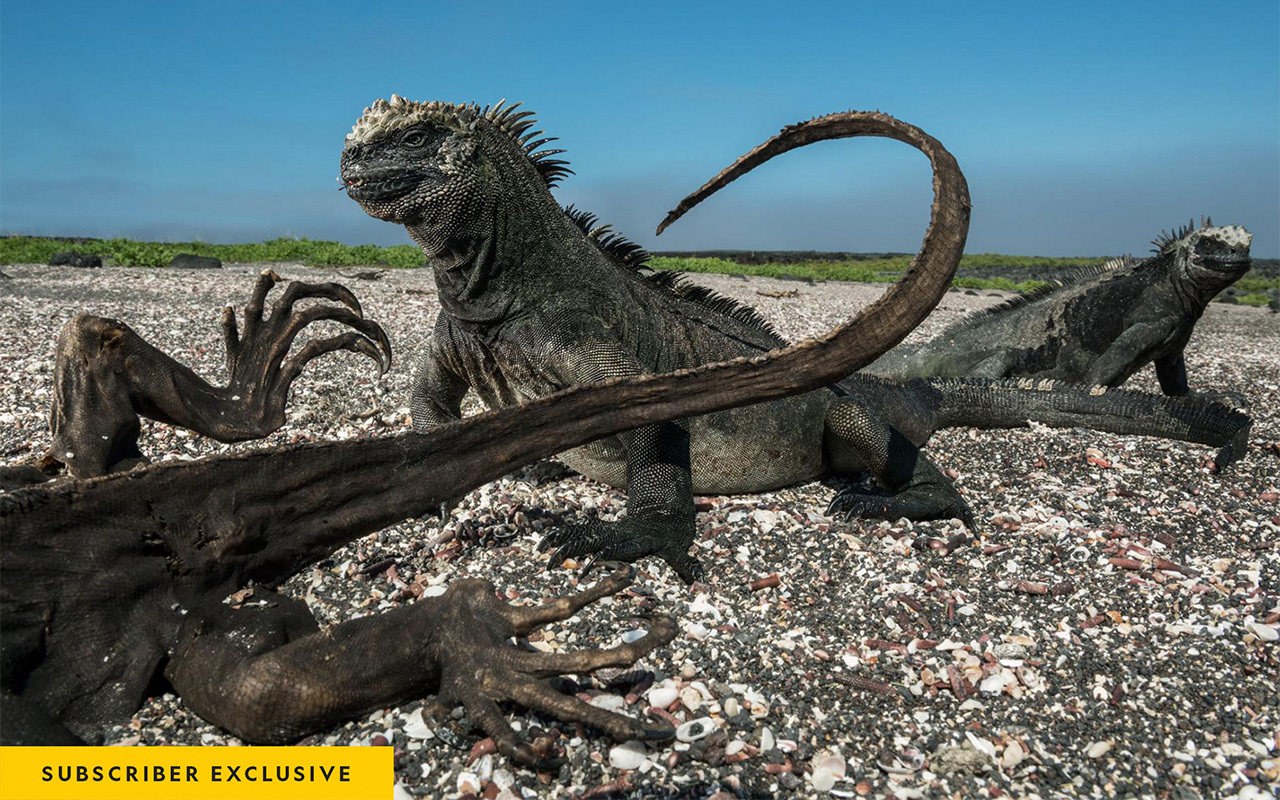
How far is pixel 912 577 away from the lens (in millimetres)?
3492

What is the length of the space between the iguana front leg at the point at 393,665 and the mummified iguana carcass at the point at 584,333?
3.55ft

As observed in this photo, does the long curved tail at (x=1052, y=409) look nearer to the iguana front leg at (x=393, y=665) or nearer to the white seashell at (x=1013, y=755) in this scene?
the white seashell at (x=1013, y=755)

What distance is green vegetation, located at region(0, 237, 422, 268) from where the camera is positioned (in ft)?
51.4

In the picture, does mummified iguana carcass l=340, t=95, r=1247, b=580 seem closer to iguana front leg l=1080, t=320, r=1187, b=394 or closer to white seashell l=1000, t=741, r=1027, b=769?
white seashell l=1000, t=741, r=1027, b=769

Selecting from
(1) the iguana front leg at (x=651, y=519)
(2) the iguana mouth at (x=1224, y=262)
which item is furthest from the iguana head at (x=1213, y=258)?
(1) the iguana front leg at (x=651, y=519)

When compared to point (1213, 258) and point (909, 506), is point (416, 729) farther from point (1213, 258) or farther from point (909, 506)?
point (1213, 258)

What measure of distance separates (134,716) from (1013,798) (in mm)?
2315

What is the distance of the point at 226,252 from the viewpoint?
20.1 metres

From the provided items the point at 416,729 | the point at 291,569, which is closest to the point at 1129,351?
the point at 416,729

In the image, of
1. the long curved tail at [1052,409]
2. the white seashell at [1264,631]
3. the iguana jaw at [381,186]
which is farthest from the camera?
the long curved tail at [1052,409]

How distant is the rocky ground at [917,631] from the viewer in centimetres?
235

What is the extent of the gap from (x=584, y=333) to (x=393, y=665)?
1818 mm

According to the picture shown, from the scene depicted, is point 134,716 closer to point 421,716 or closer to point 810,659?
point 421,716

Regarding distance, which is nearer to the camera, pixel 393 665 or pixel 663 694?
pixel 393 665
